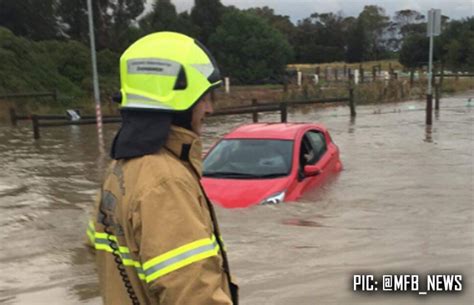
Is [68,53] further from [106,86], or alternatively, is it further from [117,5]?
[117,5]

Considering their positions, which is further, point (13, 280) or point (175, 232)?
point (13, 280)

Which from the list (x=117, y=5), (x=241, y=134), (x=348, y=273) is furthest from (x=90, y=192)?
(x=117, y=5)

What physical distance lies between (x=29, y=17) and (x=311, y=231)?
130ft

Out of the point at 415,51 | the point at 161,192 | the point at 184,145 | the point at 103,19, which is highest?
the point at 103,19

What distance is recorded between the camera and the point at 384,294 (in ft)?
15.0

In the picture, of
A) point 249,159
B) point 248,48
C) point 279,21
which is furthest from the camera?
point 279,21

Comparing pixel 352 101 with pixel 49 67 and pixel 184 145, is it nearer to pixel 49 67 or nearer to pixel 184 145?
pixel 49 67

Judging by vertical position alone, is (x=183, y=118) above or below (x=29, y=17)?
below

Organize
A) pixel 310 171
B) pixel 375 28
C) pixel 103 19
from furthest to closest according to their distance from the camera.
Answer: pixel 375 28
pixel 103 19
pixel 310 171

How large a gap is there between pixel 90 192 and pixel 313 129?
373 cm

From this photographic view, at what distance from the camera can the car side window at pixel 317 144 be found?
28.6 feet

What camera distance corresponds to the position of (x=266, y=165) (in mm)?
7801

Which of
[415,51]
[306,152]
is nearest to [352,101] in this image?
[306,152]

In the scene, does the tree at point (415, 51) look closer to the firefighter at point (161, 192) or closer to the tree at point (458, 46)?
the tree at point (458, 46)
